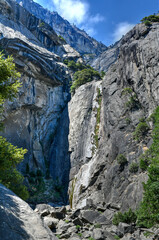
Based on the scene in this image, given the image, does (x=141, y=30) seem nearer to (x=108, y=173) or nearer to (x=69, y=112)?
(x=69, y=112)

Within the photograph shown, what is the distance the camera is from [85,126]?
34500 millimetres

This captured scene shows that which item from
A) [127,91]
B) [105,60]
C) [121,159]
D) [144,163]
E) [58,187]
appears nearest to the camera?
[144,163]

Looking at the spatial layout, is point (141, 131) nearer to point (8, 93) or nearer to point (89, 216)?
point (89, 216)

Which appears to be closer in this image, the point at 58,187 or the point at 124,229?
the point at 124,229

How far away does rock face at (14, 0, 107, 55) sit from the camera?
11012cm

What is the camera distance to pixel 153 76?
23.7 metres

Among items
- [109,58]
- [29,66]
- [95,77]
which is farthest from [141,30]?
[109,58]

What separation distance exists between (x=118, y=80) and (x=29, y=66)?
1971 centimetres

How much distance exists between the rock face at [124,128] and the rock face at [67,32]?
271 feet

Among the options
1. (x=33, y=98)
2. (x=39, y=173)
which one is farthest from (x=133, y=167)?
(x=33, y=98)

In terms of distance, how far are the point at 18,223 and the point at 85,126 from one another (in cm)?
2962

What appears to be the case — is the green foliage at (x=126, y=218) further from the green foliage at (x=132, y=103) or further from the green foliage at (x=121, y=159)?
the green foliage at (x=132, y=103)

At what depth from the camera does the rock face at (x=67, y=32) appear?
110125 mm

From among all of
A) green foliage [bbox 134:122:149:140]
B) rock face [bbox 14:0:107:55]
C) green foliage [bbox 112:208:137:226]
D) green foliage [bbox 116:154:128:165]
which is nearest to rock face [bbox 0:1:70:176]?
green foliage [bbox 116:154:128:165]
